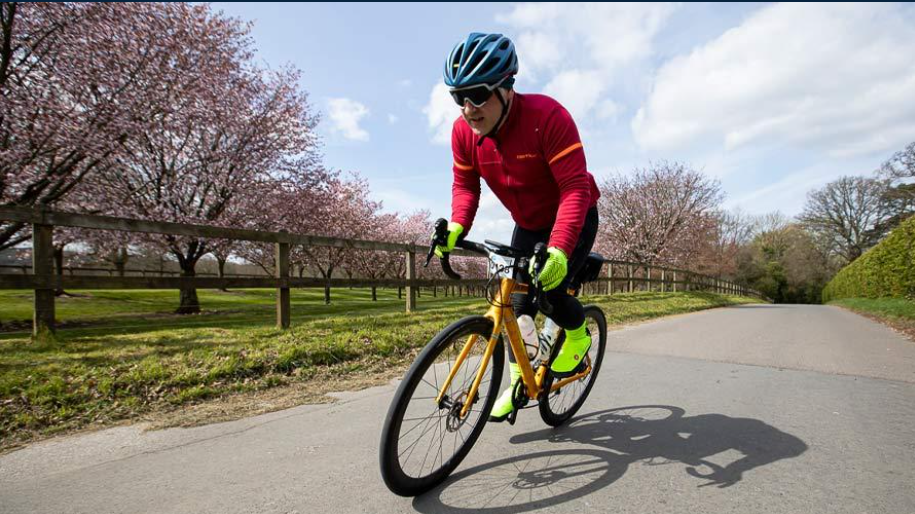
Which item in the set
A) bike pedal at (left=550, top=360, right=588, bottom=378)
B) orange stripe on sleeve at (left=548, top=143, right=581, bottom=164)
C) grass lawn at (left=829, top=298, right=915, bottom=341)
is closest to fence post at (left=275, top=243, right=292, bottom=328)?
bike pedal at (left=550, top=360, right=588, bottom=378)

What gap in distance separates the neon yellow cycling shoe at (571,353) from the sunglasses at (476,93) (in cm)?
151

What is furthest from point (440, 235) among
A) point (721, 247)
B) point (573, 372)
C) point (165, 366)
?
point (721, 247)

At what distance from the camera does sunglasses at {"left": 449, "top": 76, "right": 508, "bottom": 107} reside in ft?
7.29

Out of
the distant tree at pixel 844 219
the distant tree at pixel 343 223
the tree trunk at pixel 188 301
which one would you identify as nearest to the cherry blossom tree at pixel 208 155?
the tree trunk at pixel 188 301

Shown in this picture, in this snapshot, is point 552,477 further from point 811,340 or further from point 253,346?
point 811,340

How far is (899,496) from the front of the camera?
2.01 meters

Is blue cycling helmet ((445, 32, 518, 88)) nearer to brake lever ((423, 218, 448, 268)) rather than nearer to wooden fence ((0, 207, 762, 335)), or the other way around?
brake lever ((423, 218, 448, 268))

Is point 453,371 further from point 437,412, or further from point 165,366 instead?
point 165,366

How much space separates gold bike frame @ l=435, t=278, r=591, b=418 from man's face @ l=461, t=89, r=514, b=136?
85 centimetres

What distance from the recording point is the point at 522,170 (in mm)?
2506

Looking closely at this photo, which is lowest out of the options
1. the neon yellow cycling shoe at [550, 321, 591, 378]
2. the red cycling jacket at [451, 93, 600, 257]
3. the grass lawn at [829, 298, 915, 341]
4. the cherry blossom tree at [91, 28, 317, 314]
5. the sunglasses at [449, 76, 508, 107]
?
the grass lawn at [829, 298, 915, 341]

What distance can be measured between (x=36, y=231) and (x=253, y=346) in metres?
2.44

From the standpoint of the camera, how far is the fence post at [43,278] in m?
4.35

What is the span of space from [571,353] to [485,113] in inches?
61.6
